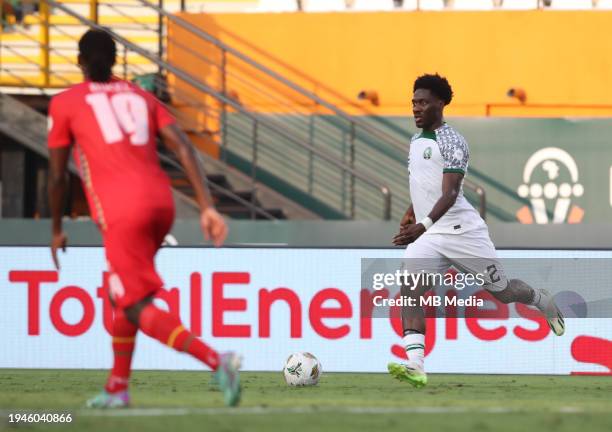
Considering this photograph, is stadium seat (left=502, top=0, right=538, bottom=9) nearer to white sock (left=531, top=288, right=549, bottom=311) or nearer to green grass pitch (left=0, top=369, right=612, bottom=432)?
green grass pitch (left=0, top=369, right=612, bottom=432)

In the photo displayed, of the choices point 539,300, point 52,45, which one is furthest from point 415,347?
point 52,45

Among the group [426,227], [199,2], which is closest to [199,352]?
[426,227]

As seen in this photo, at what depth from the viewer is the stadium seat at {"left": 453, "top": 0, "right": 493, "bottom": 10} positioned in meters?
18.9

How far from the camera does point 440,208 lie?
9.58 metres

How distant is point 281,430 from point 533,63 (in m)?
12.9

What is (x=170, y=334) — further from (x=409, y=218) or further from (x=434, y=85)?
(x=434, y=85)

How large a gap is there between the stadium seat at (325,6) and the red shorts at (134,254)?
1236 cm

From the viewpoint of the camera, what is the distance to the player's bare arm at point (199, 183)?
7133 mm

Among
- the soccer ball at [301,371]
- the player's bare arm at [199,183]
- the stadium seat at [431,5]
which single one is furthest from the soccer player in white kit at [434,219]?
the stadium seat at [431,5]

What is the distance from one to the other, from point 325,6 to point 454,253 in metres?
9.90

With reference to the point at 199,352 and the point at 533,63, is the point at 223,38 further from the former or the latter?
the point at 199,352

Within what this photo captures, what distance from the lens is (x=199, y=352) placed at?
7.28 metres

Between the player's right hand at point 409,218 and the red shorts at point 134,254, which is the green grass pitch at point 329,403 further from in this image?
the player's right hand at point 409,218

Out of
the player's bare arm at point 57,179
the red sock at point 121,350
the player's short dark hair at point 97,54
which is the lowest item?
the red sock at point 121,350
